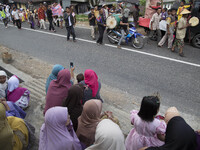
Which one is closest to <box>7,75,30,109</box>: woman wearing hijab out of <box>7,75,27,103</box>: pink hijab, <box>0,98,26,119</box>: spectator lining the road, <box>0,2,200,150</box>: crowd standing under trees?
<box>7,75,27,103</box>: pink hijab

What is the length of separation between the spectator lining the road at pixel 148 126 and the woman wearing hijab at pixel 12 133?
68.6 inches

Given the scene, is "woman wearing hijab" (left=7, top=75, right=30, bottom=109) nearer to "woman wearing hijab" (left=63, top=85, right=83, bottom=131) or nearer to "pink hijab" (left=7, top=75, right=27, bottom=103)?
"pink hijab" (left=7, top=75, right=27, bottom=103)

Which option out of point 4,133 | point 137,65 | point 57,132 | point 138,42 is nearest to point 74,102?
point 57,132

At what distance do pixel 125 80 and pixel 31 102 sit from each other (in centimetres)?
300

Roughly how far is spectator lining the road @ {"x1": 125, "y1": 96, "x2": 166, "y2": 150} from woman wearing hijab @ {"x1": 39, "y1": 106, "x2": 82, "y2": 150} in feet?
3.05

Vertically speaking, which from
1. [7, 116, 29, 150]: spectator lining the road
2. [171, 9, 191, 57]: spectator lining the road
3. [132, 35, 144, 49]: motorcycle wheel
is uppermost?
[171, 9, 191, 57]: spectator lining the road

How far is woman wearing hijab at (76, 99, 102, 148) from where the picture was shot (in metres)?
2.37

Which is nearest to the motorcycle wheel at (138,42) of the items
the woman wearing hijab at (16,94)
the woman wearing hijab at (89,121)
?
the woman wearing hijab at (16,94)

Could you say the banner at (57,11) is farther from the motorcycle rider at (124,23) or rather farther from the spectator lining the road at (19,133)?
the spectator lining the road at (19,133)

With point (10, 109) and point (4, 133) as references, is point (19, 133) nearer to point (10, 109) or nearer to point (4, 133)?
point (4, 133)

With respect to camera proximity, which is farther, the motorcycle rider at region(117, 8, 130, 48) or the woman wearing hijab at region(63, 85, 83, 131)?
the motorcycle rider at region(117, 8, 130, 48)

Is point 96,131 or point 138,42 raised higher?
point 138,42

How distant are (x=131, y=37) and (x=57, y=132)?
6759 millimetres

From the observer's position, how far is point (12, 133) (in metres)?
2.30
